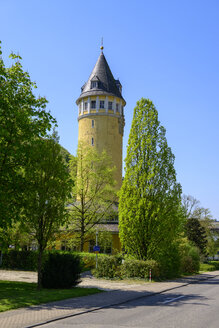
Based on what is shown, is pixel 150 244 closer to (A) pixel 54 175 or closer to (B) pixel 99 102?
(A) pixel 54 175

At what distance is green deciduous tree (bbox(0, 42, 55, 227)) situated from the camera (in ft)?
49.1

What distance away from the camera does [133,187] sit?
25.9m

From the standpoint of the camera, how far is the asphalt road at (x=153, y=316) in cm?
940

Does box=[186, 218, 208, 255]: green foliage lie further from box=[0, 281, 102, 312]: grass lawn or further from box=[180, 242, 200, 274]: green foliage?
box=[0, 281, 102, 312]: grass lawn

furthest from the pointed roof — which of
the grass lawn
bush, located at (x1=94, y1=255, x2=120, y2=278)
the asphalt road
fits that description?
the asphalt road

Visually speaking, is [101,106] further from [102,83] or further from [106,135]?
[106,135]

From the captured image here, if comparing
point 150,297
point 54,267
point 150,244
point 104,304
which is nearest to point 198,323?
point 104,304

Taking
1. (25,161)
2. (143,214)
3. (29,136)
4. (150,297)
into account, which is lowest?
(150,297)

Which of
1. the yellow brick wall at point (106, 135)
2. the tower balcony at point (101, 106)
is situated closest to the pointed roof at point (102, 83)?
the tower balcony at point (101, 106)

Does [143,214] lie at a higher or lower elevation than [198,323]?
higher

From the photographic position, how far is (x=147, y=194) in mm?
25562

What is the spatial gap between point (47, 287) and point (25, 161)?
6471 millimetres

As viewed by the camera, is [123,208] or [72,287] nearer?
[72,287]

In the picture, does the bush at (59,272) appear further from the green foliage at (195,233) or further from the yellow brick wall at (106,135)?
the green foliage at (195,233)
